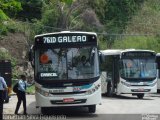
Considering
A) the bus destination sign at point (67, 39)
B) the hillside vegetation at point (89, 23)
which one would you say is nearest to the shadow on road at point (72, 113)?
the bus destination sign at point (67, 39)

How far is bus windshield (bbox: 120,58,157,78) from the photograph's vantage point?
31.6 meters

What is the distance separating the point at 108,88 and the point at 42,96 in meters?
13.9

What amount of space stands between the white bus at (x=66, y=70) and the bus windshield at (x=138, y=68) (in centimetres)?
1114

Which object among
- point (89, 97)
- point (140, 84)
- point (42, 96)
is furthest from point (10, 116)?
point (140, 84)

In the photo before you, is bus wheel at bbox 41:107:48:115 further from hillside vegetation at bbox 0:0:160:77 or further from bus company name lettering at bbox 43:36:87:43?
hillside vegetation at bbox 0:0:160:77

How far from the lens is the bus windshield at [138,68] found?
3162 centimetres

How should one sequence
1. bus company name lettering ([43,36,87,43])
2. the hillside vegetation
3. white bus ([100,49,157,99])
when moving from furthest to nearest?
the hillside vegetation < white bus ([100,49,157,99]) < bus company name lettering ([43,36,87,43])

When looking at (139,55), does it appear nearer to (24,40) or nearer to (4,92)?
(4,92)

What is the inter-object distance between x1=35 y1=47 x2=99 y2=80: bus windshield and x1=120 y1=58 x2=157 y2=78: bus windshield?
36.9 feet

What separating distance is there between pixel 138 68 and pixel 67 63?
12007 mm

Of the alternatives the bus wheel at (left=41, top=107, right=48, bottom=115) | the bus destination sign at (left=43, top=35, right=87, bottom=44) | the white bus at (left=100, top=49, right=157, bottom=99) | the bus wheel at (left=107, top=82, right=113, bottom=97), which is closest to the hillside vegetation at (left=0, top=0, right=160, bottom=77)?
the bus wheel at (left=107, top=82, right=113, bottom=97)

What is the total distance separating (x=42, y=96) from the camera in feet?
65.8

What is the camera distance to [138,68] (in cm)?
3175

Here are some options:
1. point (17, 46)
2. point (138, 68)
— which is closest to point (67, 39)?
point (138, 68)
